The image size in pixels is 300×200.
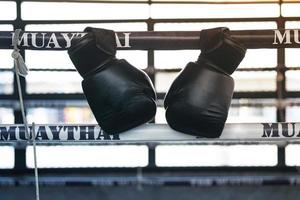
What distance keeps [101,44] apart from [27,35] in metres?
0.15

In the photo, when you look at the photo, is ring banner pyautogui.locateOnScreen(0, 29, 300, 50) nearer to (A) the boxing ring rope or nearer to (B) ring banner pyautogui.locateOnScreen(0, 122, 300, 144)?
(A) the boxing ring rope

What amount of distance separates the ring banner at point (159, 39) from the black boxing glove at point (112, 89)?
33 millimetres

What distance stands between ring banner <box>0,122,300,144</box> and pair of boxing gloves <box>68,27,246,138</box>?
0.02m

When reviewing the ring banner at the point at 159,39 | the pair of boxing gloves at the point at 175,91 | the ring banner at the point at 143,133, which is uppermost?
the ring banner at the point at 159,39

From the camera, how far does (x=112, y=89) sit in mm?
1016

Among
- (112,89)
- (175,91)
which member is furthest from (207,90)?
(112,89)

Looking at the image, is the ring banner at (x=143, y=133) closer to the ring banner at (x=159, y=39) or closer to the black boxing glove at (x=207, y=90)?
the black boxing glove at (x=207, y=90)

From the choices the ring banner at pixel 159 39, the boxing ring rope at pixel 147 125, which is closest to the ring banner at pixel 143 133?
the boxing ring rope at pixel 147 125

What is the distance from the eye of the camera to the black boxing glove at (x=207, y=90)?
1.00 m

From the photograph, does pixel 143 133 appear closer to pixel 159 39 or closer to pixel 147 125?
pixel 147 125

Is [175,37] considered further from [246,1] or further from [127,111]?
[246,1]

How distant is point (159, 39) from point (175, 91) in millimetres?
120

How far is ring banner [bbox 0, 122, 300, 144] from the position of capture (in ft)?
3.37

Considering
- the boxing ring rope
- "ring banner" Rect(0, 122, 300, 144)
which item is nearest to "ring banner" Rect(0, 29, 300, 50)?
the boxing ring rope
